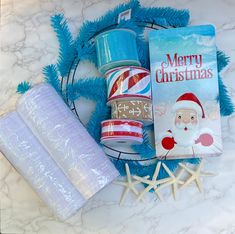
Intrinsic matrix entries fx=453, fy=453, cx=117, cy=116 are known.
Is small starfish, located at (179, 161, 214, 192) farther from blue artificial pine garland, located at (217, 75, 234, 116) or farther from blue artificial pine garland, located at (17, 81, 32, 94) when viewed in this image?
blue artificial pine garland, located at (17, 81, 32, 94)

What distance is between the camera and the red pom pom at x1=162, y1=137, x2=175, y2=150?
884 millimetres

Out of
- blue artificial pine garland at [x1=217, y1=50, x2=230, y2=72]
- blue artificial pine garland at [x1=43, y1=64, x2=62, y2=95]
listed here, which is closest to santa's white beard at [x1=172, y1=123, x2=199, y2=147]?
blue artificial pine garland at [x1=217, y1=50, x2=230, y2=72]

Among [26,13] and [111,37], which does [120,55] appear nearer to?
[111,37]

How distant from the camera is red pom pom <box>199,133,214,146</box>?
876 mm

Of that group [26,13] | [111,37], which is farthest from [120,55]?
[26,13]

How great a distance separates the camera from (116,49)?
0.88m

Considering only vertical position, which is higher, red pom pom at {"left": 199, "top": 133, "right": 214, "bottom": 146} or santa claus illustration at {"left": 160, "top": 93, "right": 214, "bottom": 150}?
santa claus illustration at {"left": 160, "top": 93, "right": 214, "bottom": 150}

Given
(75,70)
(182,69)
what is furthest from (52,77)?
(182,69)

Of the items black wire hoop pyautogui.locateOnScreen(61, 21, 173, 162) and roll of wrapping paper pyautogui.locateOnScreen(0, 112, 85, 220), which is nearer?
roll of wrapping paper pyautogui.locateOnScreen(0, 112, 85, 220)

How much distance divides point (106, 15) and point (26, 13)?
0.18 m

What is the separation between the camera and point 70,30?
3.14 ft

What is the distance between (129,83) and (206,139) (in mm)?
185

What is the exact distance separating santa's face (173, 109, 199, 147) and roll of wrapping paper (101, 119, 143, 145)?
8 centimetres

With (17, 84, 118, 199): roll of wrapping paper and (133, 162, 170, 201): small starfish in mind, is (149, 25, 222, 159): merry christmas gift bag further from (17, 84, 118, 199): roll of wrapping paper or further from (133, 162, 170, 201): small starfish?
(17, 84, 118, 199): roll of wrapping paper
